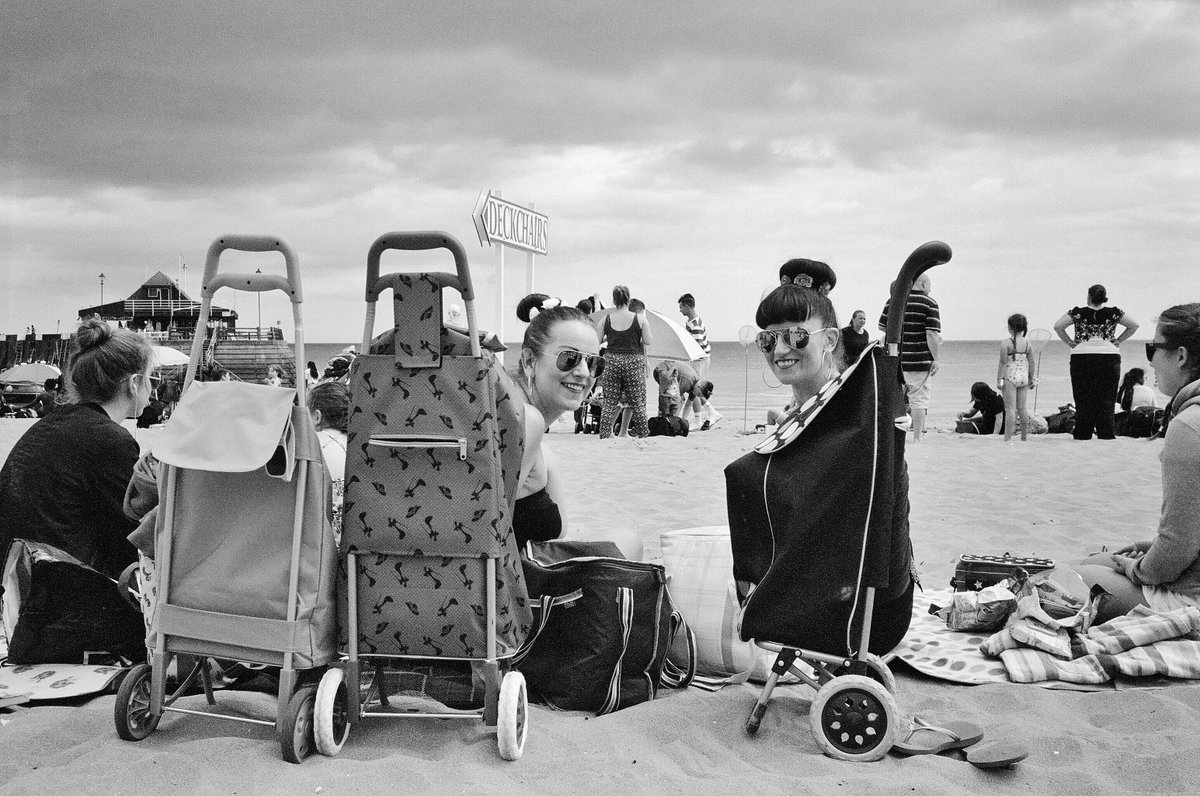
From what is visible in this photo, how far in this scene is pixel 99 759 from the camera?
8.12 feet

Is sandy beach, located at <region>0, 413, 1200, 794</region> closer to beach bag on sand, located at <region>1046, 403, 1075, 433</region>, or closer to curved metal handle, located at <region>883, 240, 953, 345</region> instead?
curved metal handle, located at <region>883, 240, 953, 345</region>

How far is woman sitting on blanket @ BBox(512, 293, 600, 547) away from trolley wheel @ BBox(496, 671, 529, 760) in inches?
28.7

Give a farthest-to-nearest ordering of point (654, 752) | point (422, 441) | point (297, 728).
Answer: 1. point (654, 752)
2. point (422, 441)
3. point (297, 728)

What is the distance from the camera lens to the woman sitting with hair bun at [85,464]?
329 centimetres

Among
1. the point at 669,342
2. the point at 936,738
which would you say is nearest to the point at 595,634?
the point at 936,738

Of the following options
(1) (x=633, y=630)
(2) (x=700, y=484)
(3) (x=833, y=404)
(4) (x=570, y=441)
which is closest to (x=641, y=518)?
(2) (x=700, y=484)

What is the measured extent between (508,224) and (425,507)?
30.1ft

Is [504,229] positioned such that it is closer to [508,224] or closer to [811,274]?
[508,224]

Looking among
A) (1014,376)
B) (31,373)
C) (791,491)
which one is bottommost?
(791,491)

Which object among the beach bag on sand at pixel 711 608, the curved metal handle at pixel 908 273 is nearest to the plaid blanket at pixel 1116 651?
the beach bag on sand at pixel 711 608

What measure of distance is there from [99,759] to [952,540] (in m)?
4.52

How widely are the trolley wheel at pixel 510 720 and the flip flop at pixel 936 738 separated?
104 cm

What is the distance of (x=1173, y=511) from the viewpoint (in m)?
3.28

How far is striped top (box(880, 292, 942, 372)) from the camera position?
9.07 metres
